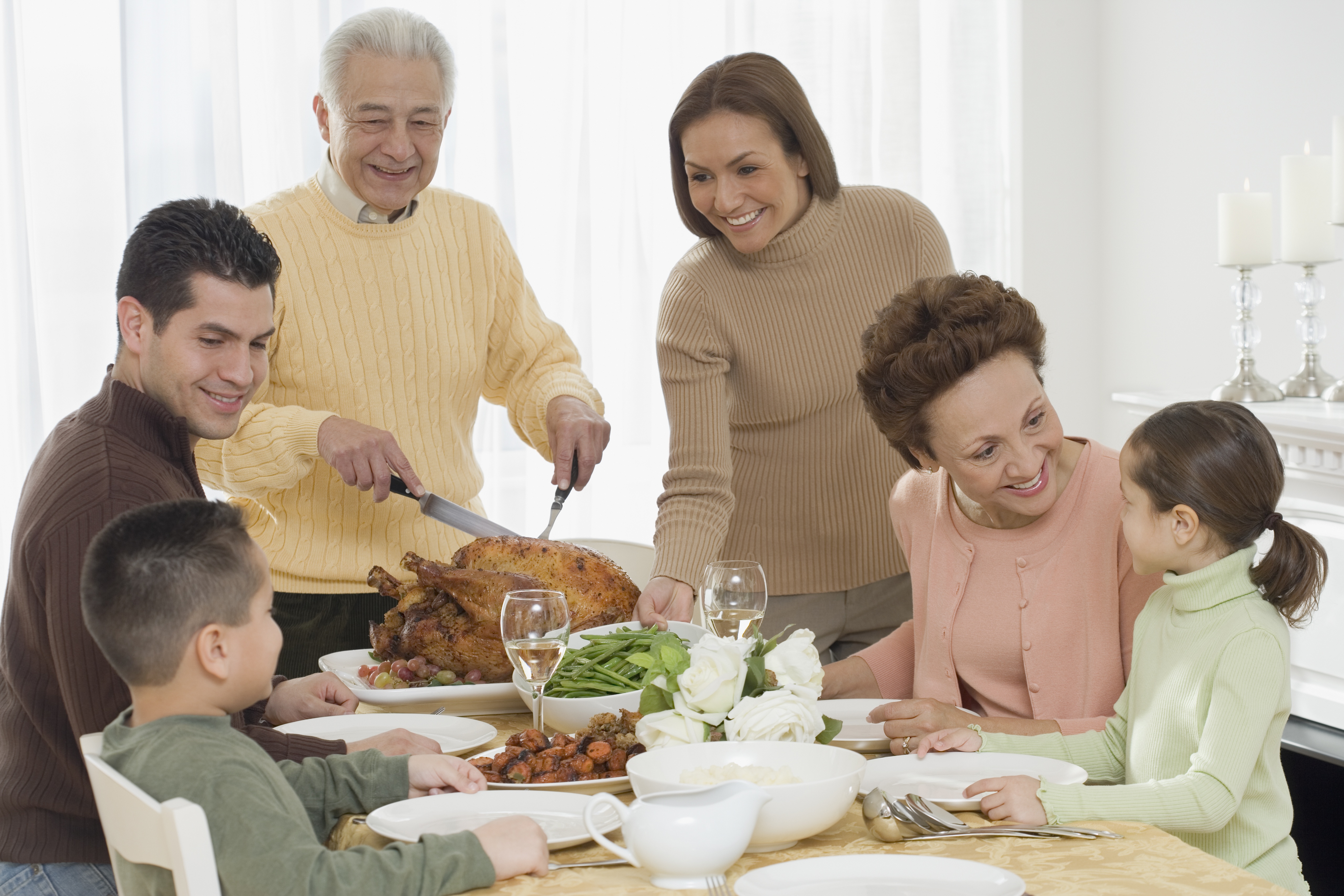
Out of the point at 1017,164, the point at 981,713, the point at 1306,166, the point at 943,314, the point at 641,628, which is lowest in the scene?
the point at 981,713

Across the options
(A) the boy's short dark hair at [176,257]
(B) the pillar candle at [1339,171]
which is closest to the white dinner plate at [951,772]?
(A) the boy's short dark hair at [176,257]

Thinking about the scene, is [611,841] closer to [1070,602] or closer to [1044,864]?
[1044,864]

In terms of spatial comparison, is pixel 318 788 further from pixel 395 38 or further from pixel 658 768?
pixel 395 38

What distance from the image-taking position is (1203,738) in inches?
54.0

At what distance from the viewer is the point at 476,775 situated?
1367mm

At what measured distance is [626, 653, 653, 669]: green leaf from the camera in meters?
1.53

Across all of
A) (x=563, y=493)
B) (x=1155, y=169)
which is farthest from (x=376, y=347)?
(x=1155, y=169)

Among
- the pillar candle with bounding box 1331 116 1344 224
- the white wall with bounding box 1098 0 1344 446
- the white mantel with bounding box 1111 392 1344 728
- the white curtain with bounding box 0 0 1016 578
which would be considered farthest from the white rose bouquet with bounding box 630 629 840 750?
the white curtain with bounding box 0 0 1016 578

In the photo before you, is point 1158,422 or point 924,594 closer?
point 1158,422

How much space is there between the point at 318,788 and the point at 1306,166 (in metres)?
2.64

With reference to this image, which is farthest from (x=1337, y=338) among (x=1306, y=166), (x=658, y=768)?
(x=658, y=768)

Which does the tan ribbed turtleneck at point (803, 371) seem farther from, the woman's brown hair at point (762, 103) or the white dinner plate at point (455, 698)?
the white dinner plate at point (455, 698)

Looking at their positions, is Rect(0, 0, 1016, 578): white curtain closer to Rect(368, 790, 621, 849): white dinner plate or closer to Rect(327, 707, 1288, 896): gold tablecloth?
Rect(368, 790, 621, 849): white dinner plate

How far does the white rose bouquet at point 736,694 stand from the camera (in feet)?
4.28
